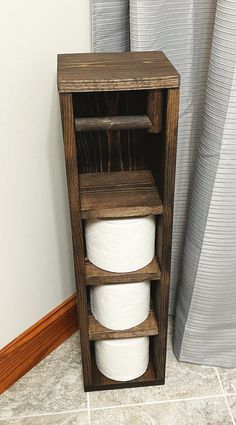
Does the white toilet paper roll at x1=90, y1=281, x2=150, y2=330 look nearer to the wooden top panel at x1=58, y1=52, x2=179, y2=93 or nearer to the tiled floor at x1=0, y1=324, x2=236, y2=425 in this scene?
the tiled floor at x1=0, y1=324, x2=236, y2=425

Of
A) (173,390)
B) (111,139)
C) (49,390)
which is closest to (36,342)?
(49,390)

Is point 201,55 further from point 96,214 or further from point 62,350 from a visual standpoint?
point 62,350

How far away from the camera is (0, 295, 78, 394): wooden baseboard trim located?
118 cm

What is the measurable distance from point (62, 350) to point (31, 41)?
31.4 inches

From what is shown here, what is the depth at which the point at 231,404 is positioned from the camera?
3.78 feet

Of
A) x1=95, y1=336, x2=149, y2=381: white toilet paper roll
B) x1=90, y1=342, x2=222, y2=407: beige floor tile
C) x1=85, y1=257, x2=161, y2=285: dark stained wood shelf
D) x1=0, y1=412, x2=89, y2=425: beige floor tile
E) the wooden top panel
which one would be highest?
the wooden top panel

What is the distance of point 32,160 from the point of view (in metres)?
1.06

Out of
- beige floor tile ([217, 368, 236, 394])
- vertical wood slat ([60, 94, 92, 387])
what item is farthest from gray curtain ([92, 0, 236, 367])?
vertical wood slat ([60, 94, 92, 387])

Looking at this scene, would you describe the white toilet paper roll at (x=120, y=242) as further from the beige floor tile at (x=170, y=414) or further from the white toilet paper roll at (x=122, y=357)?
the beige floor tile at (x=170, y=414)

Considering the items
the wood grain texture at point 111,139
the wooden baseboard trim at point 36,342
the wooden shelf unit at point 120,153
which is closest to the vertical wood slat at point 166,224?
the wooden shelf unit at point 120,153

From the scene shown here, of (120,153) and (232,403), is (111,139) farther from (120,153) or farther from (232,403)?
(232,403)

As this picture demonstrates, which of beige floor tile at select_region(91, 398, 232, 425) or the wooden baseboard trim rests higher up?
the wooden baseboard trim

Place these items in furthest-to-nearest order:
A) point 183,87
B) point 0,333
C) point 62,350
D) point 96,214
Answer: point 62,350, point 0,333, point 183,87, point 96,214

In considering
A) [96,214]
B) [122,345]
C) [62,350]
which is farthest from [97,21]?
[62,350]
